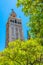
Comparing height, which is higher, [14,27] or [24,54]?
[24,54]

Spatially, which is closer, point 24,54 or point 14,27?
point 24,54

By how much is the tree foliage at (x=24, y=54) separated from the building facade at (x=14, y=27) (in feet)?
335

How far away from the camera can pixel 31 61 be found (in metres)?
21.1

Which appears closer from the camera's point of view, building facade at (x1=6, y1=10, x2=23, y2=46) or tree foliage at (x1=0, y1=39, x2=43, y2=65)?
tree foliage at (x1=0, y1=39, x2=43, y2=65)

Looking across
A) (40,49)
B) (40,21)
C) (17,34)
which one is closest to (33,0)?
(40,21)

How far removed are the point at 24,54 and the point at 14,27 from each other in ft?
369

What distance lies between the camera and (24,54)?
2094 centimetres

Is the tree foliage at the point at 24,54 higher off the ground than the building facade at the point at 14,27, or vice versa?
the tree foliage at the point at 24,54

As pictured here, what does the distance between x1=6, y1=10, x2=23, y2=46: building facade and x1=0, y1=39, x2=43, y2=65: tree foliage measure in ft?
335

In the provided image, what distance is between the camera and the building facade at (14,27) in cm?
12688

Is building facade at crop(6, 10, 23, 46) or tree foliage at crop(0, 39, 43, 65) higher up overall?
tree foliage at crop(0, 39, 43, 65)

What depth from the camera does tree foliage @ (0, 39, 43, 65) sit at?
68.5 ft

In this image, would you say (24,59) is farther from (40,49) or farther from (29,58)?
(40,49)

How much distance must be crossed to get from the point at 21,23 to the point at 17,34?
767 centimetres
